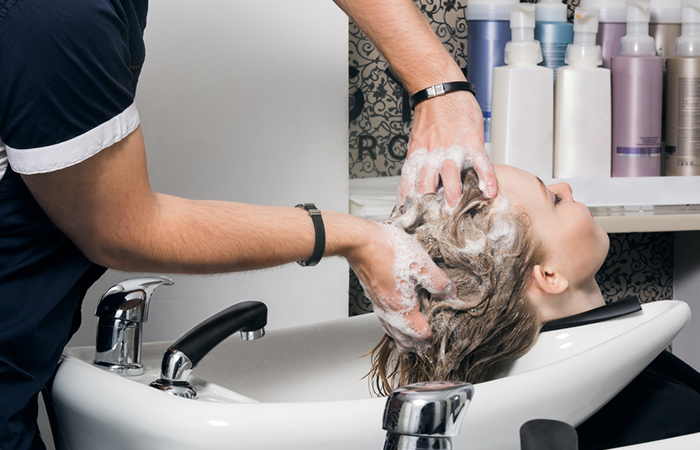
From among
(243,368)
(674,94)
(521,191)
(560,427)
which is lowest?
(243,368)

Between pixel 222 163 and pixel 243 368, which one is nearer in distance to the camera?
pixel 243 368

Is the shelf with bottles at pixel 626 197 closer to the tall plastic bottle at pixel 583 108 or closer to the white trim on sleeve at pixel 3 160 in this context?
the tall plastic bottle at pixel 583 108

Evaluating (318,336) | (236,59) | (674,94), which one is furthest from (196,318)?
(674,94)

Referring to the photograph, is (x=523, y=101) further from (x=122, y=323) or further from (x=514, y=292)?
(x=122, y=323)

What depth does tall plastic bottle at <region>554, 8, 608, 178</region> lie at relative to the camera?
4.39 ft

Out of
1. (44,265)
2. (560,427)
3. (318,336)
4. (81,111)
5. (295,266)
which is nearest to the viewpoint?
(560,427)

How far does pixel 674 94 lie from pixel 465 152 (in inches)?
25.7

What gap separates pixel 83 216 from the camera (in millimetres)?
661

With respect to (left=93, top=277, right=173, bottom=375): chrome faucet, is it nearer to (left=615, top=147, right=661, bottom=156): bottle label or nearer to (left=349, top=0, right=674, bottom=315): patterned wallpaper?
(left=349, top=0, right=674, bottom=315): patterned wallpaper

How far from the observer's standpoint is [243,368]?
3.35ft

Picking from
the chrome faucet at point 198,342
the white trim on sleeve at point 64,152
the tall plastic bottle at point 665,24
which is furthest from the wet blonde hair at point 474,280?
the tall plastic bottle at point 665,24

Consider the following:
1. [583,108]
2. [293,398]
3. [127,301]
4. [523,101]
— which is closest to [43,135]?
[127,301]

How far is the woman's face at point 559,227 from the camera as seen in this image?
3.28 feet

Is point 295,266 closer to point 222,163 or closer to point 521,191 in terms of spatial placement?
point 222,163
